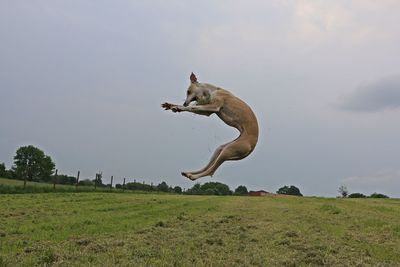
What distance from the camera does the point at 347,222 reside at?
2319 centimetres

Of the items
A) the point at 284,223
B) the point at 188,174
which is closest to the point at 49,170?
the point at 284,223

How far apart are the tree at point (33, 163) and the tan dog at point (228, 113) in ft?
200

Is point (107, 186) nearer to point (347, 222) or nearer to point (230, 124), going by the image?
point (347, 222)

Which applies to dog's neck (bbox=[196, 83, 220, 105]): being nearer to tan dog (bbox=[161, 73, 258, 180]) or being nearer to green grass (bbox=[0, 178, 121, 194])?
tan dog (bbox=[161, 73, 258, 180])

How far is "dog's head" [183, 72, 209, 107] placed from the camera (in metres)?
3.54

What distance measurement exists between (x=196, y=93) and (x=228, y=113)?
249 millimetres

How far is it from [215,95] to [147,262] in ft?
31.5

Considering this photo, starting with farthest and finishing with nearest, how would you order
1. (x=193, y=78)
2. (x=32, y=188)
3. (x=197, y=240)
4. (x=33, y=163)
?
(x=33, y=163) < (x=32, y=188) < (x=197, y=240) < (x=193, y=78)

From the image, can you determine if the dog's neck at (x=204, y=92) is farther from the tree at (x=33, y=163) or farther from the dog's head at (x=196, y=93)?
the tree at (x=33, y=163)

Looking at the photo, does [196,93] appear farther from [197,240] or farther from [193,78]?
[197,240]

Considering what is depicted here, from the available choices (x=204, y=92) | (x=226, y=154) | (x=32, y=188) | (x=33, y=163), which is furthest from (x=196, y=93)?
(x=33, y=163)

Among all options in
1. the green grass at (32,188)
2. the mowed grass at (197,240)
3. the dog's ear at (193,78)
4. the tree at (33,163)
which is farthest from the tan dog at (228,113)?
the tree at (33,163)

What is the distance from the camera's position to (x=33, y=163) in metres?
67.2

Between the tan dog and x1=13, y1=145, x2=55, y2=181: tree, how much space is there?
61.1 metres
